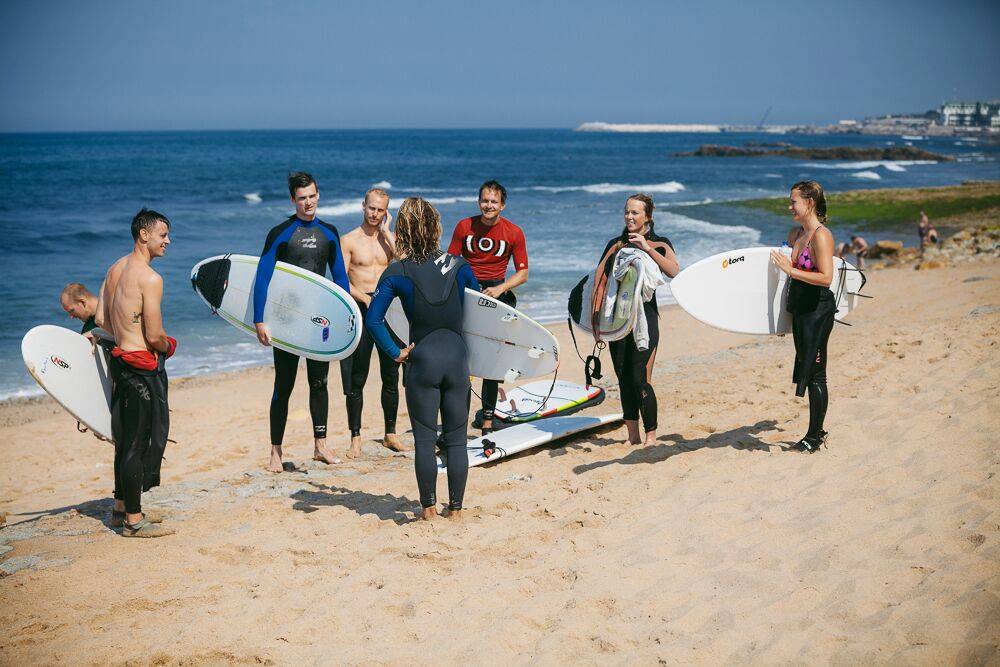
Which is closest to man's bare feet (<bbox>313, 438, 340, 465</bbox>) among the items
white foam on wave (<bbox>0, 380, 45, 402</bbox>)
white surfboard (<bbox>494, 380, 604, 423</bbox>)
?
white surfboard (<bbox>494, 380, 604, 423</bbox>)

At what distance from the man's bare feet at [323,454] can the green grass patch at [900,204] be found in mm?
22937

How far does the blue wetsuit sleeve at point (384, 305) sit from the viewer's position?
403cm

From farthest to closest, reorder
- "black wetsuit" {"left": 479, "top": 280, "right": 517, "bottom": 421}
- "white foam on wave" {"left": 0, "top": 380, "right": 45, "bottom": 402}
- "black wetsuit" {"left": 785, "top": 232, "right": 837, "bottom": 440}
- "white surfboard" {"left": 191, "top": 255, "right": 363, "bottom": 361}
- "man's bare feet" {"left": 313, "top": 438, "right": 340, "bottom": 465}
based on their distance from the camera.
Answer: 1. "white foam on wave" {"left": 0, "top": 380, "right": 45, "bottom": 402}
2. "black wetsuit" {"left": 479, "top": 280, "right": 517, "bottom": 421}
3. "man's bare feet" {"left": 313, "top": 438, "right": 340, "bottom": 465}
4. "white surfboard" {"left": 191, "top": 255, "right": 363, "bottom": 361}
5. "black wetsuit" {"left": 785, "top": 232, "right": 837, "bottom": 440}

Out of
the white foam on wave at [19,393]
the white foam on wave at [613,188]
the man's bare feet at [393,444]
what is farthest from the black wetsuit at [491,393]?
the white foam on wave at [613,188]

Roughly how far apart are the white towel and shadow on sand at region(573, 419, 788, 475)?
29.4 inches

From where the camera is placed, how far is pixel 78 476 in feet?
22.0

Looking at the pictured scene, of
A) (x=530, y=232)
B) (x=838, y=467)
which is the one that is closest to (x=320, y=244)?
(x=838, y=467)

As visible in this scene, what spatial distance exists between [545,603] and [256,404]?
19.4ft

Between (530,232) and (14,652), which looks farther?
(530,232)

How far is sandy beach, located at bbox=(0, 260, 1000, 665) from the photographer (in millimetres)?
3133

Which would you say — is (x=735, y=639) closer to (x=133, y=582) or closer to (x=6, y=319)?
(x=133, y=582)

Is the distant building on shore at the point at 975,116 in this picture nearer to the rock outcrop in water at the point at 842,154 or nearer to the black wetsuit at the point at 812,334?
the rock outcrop in water at the point at 842,154

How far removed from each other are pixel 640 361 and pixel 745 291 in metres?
0.99

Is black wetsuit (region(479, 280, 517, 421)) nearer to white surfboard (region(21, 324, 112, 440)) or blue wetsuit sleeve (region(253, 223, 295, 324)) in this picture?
blue wetsuit sleeve (region(253, 223, 295, 324))
